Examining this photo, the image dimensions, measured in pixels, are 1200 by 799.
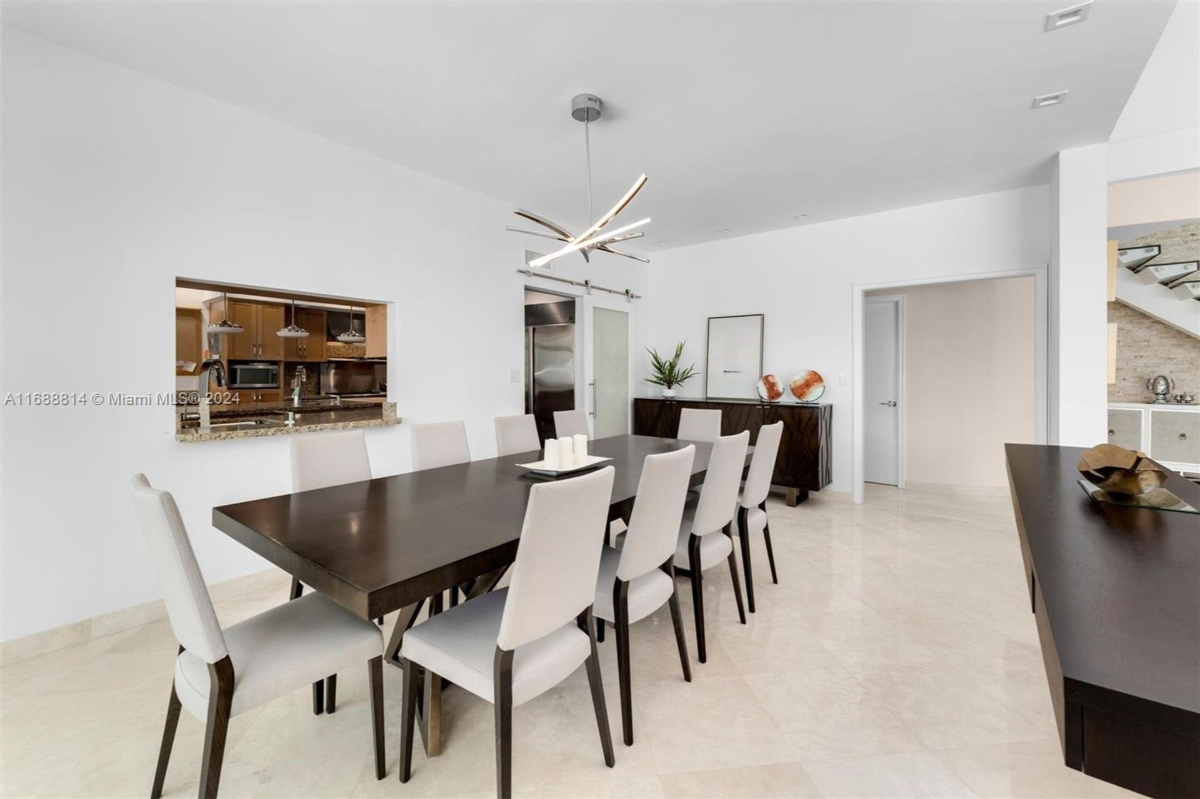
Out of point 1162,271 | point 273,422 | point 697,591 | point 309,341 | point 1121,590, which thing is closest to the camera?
point 1121,590

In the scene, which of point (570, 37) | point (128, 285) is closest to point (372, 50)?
point (570, 37)

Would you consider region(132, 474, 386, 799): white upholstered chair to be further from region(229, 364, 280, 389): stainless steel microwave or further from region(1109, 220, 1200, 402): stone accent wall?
region(1109, 220, 1200, 402): stone accent wall

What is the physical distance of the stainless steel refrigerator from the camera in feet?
16.8

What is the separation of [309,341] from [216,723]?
519 centimetres

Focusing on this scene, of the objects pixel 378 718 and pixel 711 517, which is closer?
pixel 378 718

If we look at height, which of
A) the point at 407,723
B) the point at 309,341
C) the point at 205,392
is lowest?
the point at 407,723

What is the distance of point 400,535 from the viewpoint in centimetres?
156

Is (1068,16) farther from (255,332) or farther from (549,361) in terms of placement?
(255,332)

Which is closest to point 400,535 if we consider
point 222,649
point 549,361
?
point 222,649

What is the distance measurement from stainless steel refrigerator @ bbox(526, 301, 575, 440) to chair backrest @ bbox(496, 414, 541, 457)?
4.84 feet

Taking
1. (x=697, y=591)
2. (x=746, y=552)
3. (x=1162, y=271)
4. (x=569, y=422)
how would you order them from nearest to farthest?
(x=697, y=591) < (x=746, y=552) < (x=569, y=422) < (x=1162, y=271)

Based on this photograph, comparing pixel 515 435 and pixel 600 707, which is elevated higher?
pixel 515 435

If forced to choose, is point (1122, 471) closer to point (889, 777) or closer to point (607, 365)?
point (889, 777)

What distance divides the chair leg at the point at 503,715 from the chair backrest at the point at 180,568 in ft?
2.22
